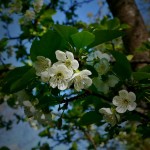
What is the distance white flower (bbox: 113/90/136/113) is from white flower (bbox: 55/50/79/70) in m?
0.19

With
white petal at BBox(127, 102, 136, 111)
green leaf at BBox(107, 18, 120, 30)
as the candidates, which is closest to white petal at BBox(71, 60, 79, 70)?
white petal at BBox(127, 102, 136, 111)

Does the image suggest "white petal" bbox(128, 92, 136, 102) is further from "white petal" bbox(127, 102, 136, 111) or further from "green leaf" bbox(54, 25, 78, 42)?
"green leaf" bbox(54, 25, 78, 42)

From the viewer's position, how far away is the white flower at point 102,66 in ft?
2.93

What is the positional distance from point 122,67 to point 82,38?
166 mm

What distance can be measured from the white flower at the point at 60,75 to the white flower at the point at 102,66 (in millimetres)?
115

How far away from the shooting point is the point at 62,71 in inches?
31.6

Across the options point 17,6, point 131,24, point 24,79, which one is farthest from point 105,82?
point 17,6

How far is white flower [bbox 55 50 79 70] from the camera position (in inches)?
31.7

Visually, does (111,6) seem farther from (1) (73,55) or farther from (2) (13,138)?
(2) (13,138)

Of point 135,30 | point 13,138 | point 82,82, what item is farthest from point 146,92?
point 13,138

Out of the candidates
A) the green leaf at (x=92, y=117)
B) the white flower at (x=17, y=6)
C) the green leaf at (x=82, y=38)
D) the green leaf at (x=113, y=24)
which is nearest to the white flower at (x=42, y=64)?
the green leaf at (x=82, y=38)

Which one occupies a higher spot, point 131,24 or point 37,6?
point 37,6

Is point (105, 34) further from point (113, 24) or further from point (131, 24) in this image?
point (131, 24)

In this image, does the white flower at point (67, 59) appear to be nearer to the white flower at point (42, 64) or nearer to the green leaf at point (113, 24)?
the white flower at point (42, 64)
